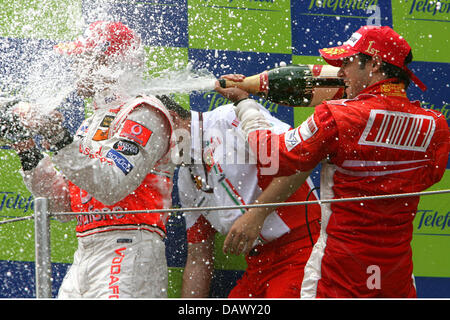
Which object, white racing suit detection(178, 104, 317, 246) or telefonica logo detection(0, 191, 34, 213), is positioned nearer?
white racing suit detection(178, 104, 317, 246)

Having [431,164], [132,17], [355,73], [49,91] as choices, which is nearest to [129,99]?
[49,91]

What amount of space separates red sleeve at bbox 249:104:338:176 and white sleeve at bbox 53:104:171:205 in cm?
40

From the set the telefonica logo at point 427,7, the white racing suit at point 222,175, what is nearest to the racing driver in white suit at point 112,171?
the white racing suit at point 222,175

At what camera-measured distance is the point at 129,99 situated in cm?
220

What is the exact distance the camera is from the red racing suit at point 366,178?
1765 mm

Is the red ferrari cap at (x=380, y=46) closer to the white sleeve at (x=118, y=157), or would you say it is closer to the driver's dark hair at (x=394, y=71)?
the driver's dark hair at (x=394, y=71)

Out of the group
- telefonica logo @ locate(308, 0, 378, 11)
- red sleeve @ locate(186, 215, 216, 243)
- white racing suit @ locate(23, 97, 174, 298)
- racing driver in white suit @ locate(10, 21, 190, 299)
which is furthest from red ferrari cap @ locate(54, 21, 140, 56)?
telefonica logo @ locate(308, 0, 378, 11)

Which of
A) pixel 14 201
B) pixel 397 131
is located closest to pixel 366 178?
pixel 397 131

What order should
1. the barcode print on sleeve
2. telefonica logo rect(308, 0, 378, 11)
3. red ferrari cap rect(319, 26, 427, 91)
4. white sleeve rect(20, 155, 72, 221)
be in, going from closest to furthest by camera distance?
the barcode print on sleeve < red ferrari cap rect(319, 26, 427, 91) < white sleeve rect(20, 155, 72, 221) < telefonica logo rect(308, 0, 378, 11)

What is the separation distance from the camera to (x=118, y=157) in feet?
6.44

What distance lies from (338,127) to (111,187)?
0.68 m

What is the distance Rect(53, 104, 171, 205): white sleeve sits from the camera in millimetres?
1900

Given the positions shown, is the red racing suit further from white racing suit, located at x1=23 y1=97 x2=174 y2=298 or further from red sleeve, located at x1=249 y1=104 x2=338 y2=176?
white racing suit, located at x1=23 y1=97 x2=174 y2=298

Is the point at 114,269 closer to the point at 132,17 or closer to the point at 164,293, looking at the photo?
the point at 164,293
